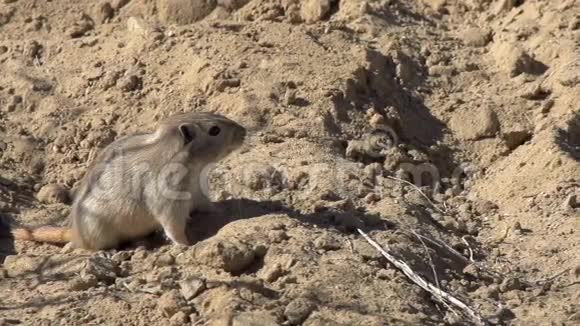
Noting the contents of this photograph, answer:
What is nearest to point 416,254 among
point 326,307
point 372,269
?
point 372,269

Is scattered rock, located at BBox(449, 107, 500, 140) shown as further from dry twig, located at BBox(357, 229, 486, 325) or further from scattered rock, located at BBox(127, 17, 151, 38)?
scattered rock, located at BBox(127, 17, 151, 38)

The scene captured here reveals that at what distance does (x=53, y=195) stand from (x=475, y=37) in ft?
12.3

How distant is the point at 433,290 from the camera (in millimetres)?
6770

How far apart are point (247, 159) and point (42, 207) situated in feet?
5.13

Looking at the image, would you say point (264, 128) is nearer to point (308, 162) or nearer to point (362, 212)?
point (308, 162)

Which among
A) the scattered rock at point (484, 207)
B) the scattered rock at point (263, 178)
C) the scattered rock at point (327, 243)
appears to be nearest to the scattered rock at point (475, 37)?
the scattered rock at point (484, 207)

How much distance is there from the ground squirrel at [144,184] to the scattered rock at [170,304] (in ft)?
3.59

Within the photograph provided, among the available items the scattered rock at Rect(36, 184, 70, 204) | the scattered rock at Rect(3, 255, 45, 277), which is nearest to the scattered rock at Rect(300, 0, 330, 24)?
the scattered rock at Rect(36, 184, 70, 204)

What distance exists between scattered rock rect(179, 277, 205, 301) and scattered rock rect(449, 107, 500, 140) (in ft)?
9.84

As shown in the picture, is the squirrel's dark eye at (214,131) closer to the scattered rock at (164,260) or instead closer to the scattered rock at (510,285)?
the scattered rock at (164,260)

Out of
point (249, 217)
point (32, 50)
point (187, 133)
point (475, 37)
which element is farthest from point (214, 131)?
point (475, 37)

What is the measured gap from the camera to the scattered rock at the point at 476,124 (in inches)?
351

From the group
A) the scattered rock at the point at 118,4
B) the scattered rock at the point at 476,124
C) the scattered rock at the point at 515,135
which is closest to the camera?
the scattered rock at the point at 515,135

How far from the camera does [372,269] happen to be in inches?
274
